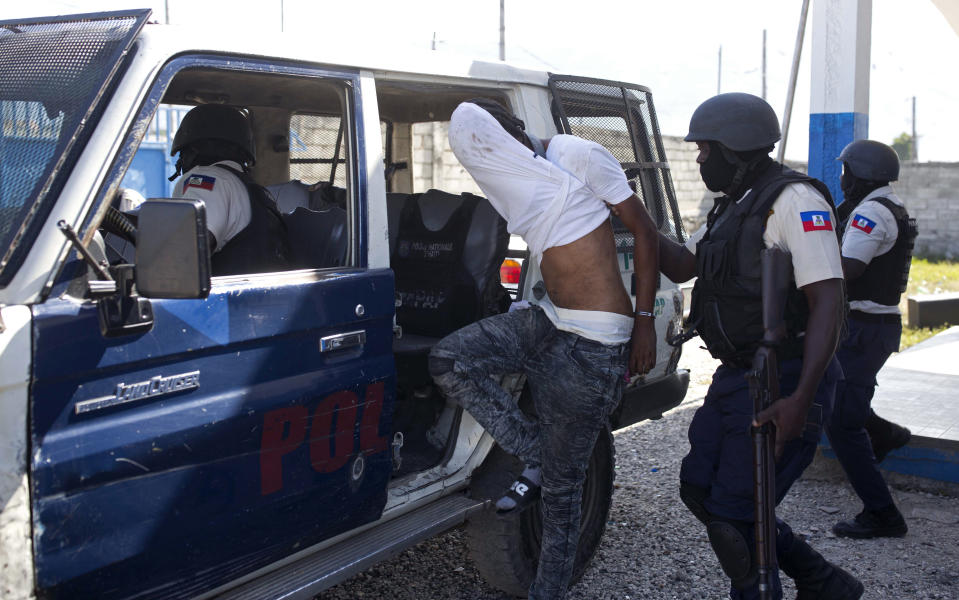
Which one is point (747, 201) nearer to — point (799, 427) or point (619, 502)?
point (799, 427)

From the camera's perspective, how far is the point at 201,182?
128 inches

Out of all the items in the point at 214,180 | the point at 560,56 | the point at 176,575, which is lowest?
the point at 176,575

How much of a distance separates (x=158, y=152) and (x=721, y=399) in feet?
25.3

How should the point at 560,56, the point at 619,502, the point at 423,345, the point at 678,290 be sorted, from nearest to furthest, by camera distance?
the point at 423,345, the point at 678,290, the point at 619,502, the point at 560,56

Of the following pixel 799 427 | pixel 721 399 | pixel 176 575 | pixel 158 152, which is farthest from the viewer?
pixel 158 152

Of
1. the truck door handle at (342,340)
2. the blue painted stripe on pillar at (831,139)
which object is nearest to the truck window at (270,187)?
the truck door handle at (342,340)

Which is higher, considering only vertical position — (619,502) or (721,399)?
(721,399)

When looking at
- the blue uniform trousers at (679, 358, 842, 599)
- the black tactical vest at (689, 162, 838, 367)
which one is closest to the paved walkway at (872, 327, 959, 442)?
the blue uniform trousers at (679, 358, 842, 599)

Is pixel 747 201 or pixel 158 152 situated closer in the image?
pixel 747 201

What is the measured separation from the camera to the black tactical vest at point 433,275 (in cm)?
382

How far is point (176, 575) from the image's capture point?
243 cm

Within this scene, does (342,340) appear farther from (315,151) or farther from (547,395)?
(315,151)

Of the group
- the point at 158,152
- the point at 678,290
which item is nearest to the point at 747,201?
the point at 678,290

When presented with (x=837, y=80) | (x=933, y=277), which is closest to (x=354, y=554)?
(x=837, y=80)
